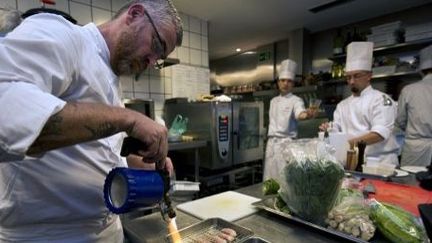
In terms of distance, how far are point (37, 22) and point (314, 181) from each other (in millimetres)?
771

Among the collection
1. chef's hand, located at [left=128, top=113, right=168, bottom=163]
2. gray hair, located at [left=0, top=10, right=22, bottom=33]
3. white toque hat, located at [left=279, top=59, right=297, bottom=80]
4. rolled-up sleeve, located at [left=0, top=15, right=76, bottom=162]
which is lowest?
chef's hand, located at [left=128, top=113, right=168, bottom=163]

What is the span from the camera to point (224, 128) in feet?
7.53

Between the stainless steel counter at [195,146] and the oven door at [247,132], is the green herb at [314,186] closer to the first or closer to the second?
the stainless steel counter at [195,146]

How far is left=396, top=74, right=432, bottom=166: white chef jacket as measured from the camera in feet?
8.02

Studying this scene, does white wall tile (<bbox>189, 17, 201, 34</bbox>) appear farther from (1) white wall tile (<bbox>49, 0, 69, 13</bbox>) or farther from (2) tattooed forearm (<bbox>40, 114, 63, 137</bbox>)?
(2) tattooed forearm (<bbox>40, 114, 63, 137</bbox>)

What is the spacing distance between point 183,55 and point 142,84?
0.61 meters

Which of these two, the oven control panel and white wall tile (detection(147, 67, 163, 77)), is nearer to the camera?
the oven control panel

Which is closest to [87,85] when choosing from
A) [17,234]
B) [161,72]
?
[17,234]

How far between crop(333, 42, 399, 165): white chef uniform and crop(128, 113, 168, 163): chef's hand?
1.55 m

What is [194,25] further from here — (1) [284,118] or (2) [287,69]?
(1) [284,118]

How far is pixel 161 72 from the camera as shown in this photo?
2719 millimetres

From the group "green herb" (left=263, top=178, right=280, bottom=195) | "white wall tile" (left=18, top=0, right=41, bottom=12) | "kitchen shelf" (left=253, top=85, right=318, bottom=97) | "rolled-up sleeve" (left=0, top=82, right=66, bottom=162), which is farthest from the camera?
"kitchen shelf" (left=253, top=85, right=318, bottom=97)

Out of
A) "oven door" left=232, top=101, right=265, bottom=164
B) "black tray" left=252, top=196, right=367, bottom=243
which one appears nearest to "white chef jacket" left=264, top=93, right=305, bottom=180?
"oven door" left=232, top=101, right=265, bottom=164

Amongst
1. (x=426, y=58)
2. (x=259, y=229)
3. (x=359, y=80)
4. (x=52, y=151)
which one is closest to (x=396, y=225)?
(x=259, y=229)
